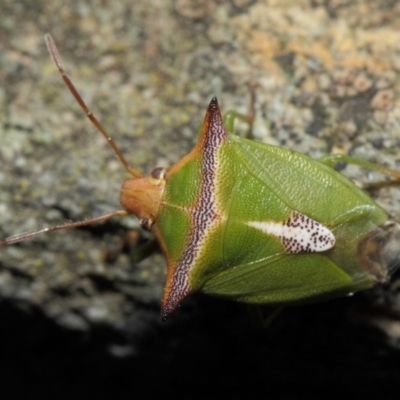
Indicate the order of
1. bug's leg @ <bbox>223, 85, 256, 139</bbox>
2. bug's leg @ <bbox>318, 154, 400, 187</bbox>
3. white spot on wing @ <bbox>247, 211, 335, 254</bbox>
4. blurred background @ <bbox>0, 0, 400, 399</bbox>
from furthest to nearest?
blurred background @ <bbox>0, 0, 400, 399</bbox> → bug's leg @ <bbox>223, 85, 256, 139</bbox> → bug's leg @ <bbox>318, 154, 400, 187</bbox> → white spot on wing @ <bbox>247, 211, 335, 254</bbox>

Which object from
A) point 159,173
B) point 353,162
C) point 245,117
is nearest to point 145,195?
point 159,173

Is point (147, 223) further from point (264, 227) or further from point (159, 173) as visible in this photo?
point (264, 227)

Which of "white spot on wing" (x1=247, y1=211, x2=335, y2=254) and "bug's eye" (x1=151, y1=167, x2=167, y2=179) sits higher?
"bug's eye" (x1=151, y1=167, x2=167, y2=179)

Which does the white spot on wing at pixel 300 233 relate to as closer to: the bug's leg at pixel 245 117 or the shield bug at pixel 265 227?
the shield bug at pixel 265 227

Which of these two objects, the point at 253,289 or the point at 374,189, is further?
the point at 374,189

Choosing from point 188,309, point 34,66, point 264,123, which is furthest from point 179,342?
point 34,66

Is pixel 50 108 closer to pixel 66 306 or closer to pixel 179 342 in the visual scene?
pixel 66 306

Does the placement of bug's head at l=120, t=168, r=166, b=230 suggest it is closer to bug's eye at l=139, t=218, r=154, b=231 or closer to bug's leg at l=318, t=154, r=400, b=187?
bug's eye at l=139, t=218, r=154, b=231

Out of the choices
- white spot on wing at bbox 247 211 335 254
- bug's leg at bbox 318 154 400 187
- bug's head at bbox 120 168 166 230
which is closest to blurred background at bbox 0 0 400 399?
bug's leg at bbox 318 154 400 187
